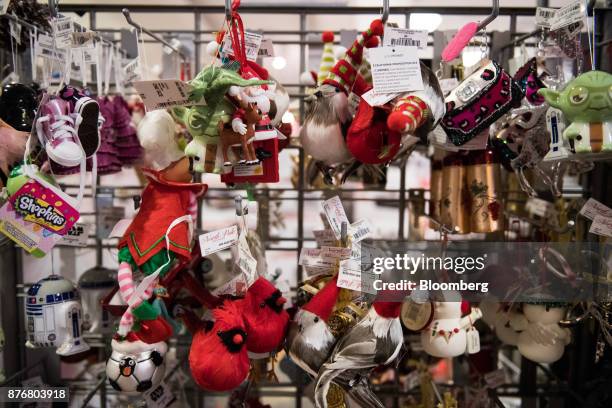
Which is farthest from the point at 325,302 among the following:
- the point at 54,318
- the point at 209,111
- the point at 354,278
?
the point at 54,318

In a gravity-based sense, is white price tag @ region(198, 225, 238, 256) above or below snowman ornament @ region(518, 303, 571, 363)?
above

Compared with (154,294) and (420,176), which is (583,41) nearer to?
(420,176)

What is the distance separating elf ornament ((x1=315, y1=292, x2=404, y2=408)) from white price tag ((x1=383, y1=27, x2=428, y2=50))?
22.3 inches

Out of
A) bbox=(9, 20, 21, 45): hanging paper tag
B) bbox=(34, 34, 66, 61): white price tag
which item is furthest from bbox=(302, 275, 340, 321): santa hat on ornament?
bbox=(9, 20, 21, 45): hanging paper tag

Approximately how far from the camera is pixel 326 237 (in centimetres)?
125

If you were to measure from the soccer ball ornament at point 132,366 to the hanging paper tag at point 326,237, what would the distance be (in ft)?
1.73

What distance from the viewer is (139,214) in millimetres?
1093

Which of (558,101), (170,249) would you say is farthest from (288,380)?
(558,101)

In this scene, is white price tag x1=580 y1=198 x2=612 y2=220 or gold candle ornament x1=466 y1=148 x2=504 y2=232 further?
gold candle ornament x1=466 y1=148 x2=504 y2=232

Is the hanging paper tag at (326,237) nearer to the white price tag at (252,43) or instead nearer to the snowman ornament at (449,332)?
the snowman ornament at (449,332)

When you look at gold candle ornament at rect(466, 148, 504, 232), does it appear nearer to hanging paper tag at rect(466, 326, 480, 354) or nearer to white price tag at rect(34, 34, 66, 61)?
hanging paper tag at rect(466, 326, 480, 354)

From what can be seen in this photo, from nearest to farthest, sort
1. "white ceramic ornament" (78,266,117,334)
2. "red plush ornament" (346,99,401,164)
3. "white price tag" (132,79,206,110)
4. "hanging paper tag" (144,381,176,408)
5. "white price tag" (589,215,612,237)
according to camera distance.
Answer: "white price tag" (132,79,206,110), "red plush ornament" (346,99,401,164), "white price tag" (589,215,612,237), "hanging paper tag" (144,381,176,408), "white ceramic ornament" (78,266,117,334)

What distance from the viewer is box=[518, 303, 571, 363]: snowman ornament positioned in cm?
130

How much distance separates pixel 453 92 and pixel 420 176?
51.3 inches
